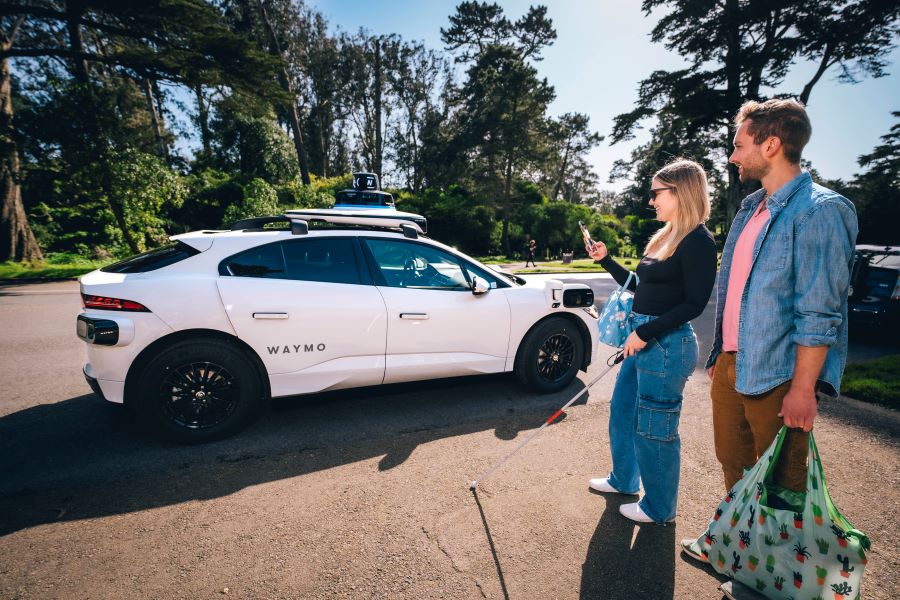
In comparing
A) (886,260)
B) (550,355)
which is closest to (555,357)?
(550,355)

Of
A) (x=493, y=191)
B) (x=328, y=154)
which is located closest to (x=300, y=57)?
(x=328, y=154)

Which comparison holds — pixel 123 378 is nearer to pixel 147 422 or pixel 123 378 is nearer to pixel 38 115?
pixel 147 422

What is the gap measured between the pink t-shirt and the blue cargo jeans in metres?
0.16

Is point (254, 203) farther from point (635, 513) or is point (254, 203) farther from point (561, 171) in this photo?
point (561, 171)

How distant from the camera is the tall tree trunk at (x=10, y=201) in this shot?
13.5 metres

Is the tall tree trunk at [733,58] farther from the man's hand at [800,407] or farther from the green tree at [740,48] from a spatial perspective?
the man's hand at [800,407]

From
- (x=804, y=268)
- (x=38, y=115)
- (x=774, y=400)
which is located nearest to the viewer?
(x=804, y=268)

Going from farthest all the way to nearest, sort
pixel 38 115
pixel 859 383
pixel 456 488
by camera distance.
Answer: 1. pixel 38 115
2. pixel 859 383
3. pixel 456 488

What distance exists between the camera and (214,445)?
10.3ft

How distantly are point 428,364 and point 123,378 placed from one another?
224 cm

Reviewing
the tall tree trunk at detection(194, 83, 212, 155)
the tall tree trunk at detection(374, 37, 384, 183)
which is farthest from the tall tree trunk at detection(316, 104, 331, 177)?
the tall tree trunk at detection(194, 83, 212, 155)

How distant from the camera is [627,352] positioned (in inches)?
88.7

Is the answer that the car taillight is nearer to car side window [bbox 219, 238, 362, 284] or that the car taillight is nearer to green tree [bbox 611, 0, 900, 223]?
car side window [bbox 219, 238, 362, 284]

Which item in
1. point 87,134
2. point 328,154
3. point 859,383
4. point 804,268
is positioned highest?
point 328,154
